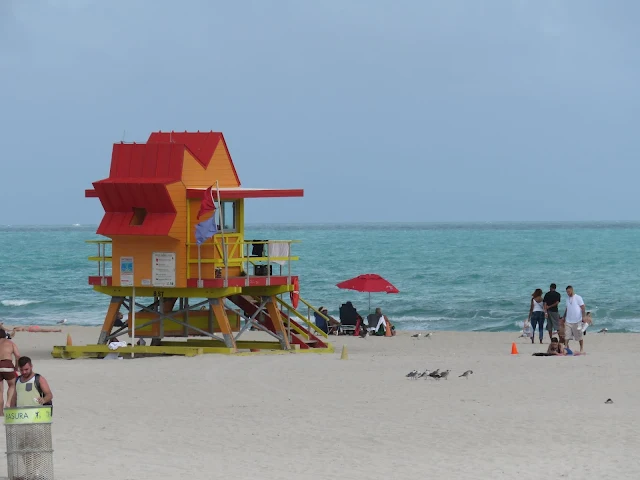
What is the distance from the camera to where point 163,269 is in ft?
82.1

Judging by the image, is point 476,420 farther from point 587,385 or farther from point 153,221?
point 153,221

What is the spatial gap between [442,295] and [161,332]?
34601 millimetres

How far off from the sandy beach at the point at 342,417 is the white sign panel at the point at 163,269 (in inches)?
63.5

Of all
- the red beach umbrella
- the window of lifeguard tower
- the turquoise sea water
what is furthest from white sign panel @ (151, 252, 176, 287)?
the turquoise sea water

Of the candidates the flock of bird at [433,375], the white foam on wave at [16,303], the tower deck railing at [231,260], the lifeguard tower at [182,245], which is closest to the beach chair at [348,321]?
the lifeguard tower at [182,245]

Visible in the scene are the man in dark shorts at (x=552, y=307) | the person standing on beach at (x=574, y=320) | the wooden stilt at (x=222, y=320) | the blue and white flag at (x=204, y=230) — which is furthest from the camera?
the man in dark shorts at (x=552, y=307)

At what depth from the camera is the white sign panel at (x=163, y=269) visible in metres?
24.9

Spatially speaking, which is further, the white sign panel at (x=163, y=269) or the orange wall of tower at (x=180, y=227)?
the white sign panel at (x=163, y=269)

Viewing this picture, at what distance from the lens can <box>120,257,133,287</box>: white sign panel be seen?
25.4 m

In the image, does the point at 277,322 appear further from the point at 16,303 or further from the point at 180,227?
the point at 16,303

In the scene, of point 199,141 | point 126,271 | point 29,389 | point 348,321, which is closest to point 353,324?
point 348,321

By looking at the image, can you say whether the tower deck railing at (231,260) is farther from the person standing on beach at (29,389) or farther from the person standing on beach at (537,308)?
the person standing on beach at (29,389)

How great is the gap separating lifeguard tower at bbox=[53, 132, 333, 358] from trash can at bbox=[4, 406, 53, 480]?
480 inches

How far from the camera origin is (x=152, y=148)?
2530cm
